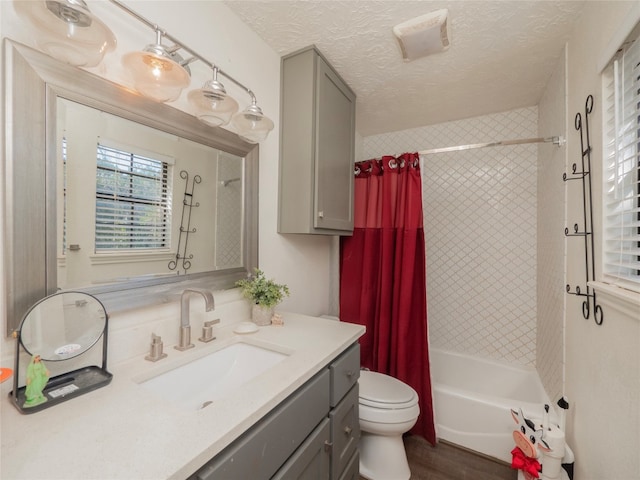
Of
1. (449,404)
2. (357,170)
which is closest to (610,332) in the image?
(449,404)

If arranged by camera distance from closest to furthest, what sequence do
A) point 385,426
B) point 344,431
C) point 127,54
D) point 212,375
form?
1. point 127,54
2. point 212,375
3. point 344,431
4. point 385,426

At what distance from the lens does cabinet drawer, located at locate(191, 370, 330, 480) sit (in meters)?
0.60

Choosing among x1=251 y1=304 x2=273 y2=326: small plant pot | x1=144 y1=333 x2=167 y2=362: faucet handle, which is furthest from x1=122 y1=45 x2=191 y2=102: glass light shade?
x1=251 y1=304 x2=273 y2=326: small plant pot

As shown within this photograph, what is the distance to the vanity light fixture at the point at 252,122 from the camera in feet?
3.81

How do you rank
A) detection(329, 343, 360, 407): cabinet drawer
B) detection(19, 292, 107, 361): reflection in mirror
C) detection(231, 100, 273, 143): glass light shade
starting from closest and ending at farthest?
detection(19, 292, 107, 361): reflection in mirror
detection(329, 343, 360, 407): cabinet drawer
detection(231, 100, 273, 143): glass light shade

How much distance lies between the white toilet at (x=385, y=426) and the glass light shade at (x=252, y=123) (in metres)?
1.50

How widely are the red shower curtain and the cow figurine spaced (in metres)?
0.51

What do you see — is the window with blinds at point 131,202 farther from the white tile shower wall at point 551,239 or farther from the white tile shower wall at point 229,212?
the white tile shower wall at point 551,239

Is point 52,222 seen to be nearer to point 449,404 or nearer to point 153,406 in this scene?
point 153,406

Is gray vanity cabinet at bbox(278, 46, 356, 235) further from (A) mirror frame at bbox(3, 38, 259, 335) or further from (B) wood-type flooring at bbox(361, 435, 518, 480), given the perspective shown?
(B) wood-type flooring at bbox(361, 435, 518, 480)

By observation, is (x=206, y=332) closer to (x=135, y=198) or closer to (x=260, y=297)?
(x=260, y=297)

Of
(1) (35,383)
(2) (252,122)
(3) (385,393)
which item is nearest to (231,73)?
(2) (252,122)

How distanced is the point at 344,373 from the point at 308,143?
1196mm

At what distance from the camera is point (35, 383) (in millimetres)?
648
